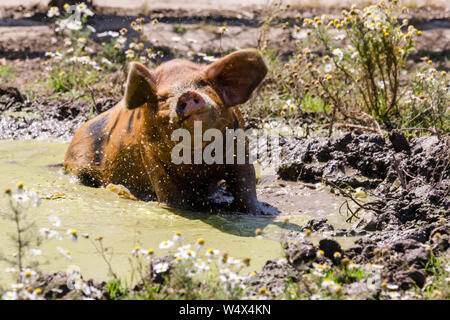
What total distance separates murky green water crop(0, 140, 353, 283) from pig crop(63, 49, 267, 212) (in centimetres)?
22

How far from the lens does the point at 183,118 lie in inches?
180

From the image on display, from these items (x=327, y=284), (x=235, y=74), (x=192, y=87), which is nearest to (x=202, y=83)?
(x=192, y=87)

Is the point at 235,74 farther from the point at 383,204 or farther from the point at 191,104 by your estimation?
the point at 383,204

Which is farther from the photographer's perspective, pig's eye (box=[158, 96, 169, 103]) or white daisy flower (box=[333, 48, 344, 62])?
white daisy flower (box=[333, 48, 344, 62])

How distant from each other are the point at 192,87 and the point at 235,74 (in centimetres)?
35

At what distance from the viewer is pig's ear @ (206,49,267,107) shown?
16.2ft

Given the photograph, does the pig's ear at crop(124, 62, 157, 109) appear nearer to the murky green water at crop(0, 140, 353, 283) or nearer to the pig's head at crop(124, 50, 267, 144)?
the pig's head at crop(124, 50, 267, 144)

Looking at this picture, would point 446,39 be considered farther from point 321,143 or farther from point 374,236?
point 374,236

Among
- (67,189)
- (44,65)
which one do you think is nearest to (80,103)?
(44,65)

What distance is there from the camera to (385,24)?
6.05m

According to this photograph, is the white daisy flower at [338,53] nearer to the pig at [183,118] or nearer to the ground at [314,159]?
the ground at [314,159]

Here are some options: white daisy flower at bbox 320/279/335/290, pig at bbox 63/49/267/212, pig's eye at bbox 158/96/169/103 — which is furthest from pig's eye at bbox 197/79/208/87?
white daisy flower at bbox 320/279/335/290

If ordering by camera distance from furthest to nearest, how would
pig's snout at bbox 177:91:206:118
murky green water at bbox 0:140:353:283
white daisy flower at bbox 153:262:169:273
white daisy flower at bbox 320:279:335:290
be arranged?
pig's snout at bbox 177:91:206:118 < murky green water at bbox 0:140:353:283 < white daisy flower at bbox 153:262:169:273 < white daisy flower at bbox 320:279:335:290

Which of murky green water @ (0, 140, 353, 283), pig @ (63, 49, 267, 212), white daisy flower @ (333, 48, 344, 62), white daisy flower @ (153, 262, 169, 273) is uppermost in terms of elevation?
white daisy flower @ (333, 48, 344, 62)
